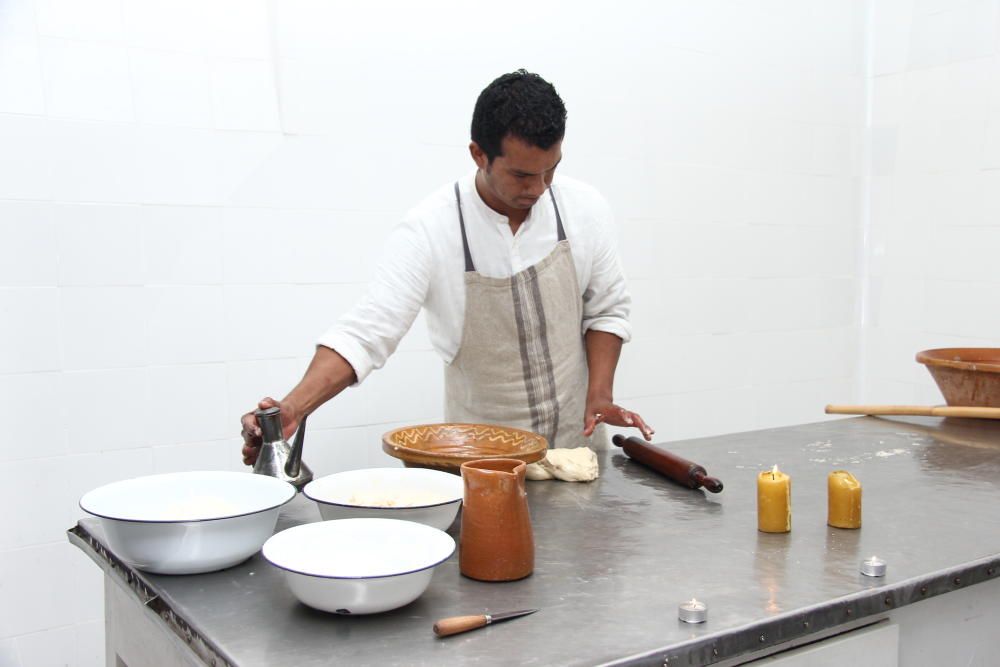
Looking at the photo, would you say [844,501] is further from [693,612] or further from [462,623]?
[462,623]

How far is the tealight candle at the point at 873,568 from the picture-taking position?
1.46 meters

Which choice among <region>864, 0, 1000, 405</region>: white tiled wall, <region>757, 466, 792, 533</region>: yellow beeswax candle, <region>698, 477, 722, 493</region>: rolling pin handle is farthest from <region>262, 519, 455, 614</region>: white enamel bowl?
<region>864, 0, 1000, 405</region>: white tiled wall

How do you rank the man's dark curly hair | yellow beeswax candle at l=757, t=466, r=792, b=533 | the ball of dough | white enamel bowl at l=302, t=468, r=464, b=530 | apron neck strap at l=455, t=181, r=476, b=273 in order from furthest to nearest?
apron neck strap at l=455, t=181, r=476, b=273 < the man's dark curly hair < the ball of dough < yellow beeswax candle at l=757, t=466, r=792, b=533 < white enamel bowl at l=302, t=468, r=464, b=530

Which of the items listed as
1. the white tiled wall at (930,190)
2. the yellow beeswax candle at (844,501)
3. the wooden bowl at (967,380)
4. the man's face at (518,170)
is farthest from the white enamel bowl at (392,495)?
the white tiled wall at (930,190)

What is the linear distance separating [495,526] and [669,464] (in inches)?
27.5

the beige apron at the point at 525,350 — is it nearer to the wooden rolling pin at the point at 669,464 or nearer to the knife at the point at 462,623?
the wooden rolling pin at the point at 669,464

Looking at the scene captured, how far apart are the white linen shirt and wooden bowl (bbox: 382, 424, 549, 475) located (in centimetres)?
31

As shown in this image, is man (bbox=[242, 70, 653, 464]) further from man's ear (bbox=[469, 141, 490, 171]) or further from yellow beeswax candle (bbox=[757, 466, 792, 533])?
yellow beeswax candle (bbox=[757, 466, 792, 533])

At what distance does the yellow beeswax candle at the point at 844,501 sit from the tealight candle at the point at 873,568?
214mm

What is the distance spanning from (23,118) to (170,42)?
1.55ft

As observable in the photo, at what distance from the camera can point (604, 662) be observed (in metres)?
1.15

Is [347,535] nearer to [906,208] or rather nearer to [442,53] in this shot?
[442,53]

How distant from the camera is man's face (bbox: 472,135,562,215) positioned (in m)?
2.23

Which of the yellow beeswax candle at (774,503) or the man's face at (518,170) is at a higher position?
the man's face at (518,170)
